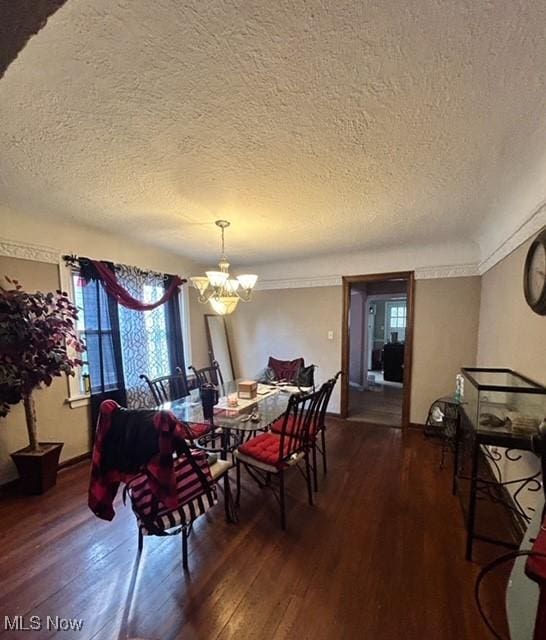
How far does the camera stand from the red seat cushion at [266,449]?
7.15 ft

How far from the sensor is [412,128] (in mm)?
1494

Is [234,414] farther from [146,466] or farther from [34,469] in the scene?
[34,469]

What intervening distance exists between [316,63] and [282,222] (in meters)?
1.79

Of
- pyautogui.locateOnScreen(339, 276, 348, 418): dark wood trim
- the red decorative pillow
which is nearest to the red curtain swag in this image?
the red decorative pillow

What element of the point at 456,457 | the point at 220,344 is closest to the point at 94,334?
the point at 220,344

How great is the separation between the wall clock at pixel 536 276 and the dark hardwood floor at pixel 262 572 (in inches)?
64.1

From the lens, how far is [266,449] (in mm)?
2322

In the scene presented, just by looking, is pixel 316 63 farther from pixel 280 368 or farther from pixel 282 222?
pixel 280 368

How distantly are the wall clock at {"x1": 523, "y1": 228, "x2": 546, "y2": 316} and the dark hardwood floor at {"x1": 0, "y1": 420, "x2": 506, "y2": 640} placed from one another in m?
1.63

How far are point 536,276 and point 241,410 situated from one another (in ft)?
7.64

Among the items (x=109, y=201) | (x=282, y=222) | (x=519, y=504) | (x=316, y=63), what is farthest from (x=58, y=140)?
(x=519, y=504)

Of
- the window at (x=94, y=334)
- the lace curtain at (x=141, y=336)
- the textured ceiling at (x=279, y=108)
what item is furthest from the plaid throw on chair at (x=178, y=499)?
the lace curtain at (x=141, y=336)

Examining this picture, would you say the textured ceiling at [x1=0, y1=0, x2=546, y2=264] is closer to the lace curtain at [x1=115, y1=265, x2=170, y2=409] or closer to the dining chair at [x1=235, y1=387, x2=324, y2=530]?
the lace curtain at [x1=115, y1=265, x2=170, y2=409]

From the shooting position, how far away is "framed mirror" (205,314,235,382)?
16.0ft
